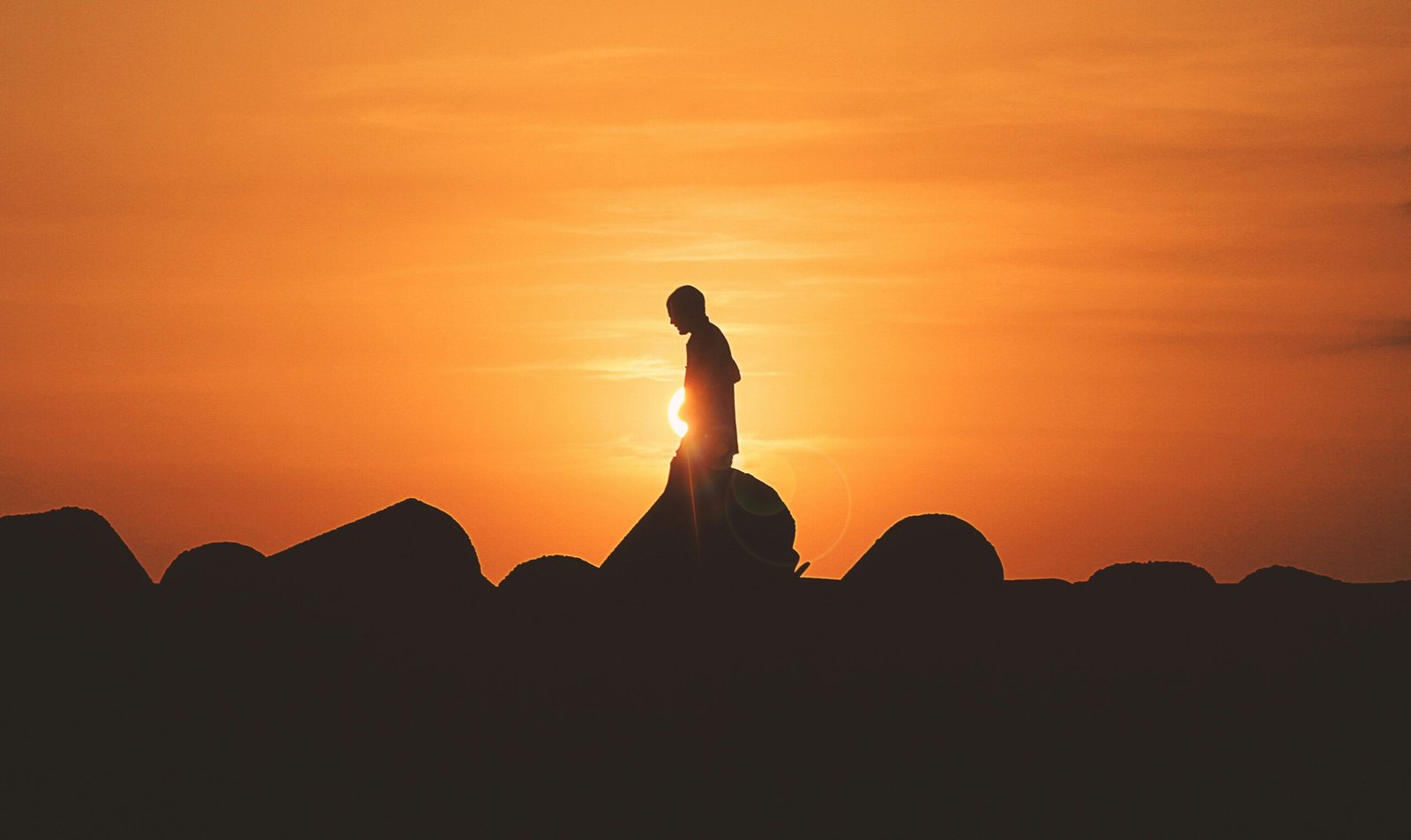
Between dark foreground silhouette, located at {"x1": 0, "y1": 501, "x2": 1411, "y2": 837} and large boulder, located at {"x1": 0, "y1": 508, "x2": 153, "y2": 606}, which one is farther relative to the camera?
large boulder, located at {"x1": 0, "y1": 508, "x2": 153, "y2": 606}

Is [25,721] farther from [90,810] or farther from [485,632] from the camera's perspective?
[485,632]

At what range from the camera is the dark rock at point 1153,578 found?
18938 millimetres

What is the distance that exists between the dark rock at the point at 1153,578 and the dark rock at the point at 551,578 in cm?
481

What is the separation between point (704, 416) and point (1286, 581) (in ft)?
19.9

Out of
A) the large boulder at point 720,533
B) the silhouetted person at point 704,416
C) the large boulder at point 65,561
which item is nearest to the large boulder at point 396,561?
the large boulder at point 65,561

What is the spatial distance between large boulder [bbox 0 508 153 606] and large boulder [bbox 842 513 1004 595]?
6.25 meters

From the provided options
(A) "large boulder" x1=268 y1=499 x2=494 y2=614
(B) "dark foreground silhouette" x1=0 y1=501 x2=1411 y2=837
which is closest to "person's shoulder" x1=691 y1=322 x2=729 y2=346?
(B) "dark foreground silhouette" x1=0 y1=501 x2=1411 y2=837

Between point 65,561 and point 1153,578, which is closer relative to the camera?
point 65,561

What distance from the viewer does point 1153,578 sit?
62.6ft

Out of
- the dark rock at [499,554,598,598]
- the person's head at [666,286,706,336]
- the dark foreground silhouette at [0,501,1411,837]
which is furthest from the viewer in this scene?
the dark rock at [499,554,598,598]

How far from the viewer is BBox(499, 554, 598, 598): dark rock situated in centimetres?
1781

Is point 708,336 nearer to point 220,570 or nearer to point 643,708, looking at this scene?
point 643,708

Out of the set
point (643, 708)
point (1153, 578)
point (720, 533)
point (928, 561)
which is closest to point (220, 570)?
point (643, 708)

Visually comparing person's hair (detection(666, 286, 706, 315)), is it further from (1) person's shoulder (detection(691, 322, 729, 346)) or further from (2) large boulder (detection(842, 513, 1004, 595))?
(2) large boulder (detection(842, 513, 1004, 595))
